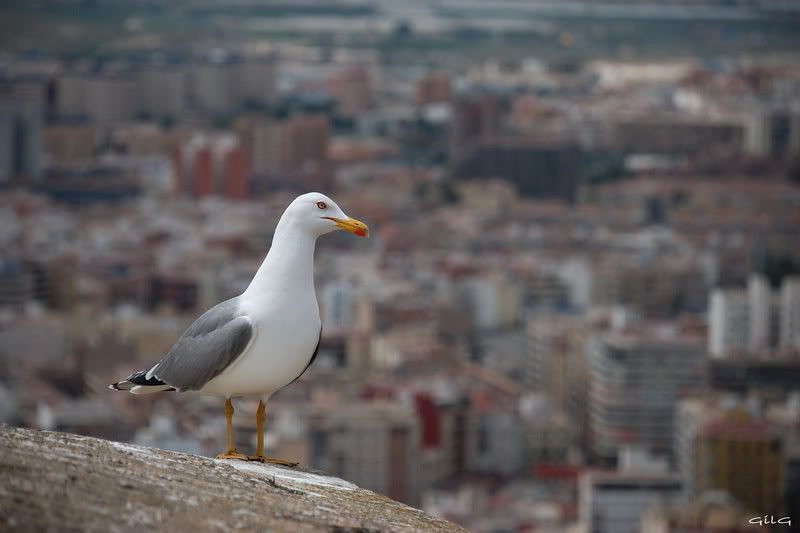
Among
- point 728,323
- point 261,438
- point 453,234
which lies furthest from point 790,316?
point 261,438

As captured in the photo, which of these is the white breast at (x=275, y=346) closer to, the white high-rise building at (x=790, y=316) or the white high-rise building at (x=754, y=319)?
the white high-rise building at (x=754, y=319)

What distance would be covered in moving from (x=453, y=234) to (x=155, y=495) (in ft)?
127

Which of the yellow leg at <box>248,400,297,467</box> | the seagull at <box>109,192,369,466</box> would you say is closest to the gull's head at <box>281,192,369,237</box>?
the seagull at <box>109,192,369,466</box>

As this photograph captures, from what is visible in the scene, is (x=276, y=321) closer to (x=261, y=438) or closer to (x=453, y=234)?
(x=261, y=438)

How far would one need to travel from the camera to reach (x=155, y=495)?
106 inches

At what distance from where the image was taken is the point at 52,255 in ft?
113

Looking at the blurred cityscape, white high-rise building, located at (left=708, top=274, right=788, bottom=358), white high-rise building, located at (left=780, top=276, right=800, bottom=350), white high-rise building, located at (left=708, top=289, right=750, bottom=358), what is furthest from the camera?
white high-rise building, located at (left=780, top=276, right=800, bottom=350)

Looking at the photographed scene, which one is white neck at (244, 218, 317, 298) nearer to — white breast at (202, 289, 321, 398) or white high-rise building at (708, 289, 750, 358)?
white breast at (202, 289, 321, 398)

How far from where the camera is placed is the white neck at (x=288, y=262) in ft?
10.8

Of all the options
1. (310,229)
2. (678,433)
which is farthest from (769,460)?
(310,229)

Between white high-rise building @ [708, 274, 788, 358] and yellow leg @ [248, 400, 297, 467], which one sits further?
white high-rise building @ [708, 274, 788, 358]

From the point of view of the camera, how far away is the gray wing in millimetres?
3299

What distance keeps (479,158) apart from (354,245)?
13315mm

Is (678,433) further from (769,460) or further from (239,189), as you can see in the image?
(239,189)
